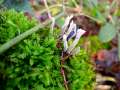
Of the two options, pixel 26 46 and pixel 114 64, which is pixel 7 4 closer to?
pixel 26 46

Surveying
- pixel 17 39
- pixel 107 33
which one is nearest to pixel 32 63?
pixel 17 39

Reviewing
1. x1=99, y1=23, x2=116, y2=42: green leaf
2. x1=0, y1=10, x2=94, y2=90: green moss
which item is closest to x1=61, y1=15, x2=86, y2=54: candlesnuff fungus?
x1=0, y1=10, x2=94, y2=90: green moss

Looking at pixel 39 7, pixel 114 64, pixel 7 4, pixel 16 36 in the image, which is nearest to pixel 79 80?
pixel 16 36

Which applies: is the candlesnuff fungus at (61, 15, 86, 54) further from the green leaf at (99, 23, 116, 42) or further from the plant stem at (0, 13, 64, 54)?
the green leaf at (99, 23, 116, 42)

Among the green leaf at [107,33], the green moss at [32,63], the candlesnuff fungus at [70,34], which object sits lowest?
the green moss at [32,63]

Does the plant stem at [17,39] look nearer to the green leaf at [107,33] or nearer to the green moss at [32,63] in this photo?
the green moss at [32,63]

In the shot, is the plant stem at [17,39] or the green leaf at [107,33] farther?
the green leaf at [107,33]

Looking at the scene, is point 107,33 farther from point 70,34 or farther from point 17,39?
point 17,39

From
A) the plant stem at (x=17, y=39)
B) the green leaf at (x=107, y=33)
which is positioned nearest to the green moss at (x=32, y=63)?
the plant stem at (x=17, y=39)
